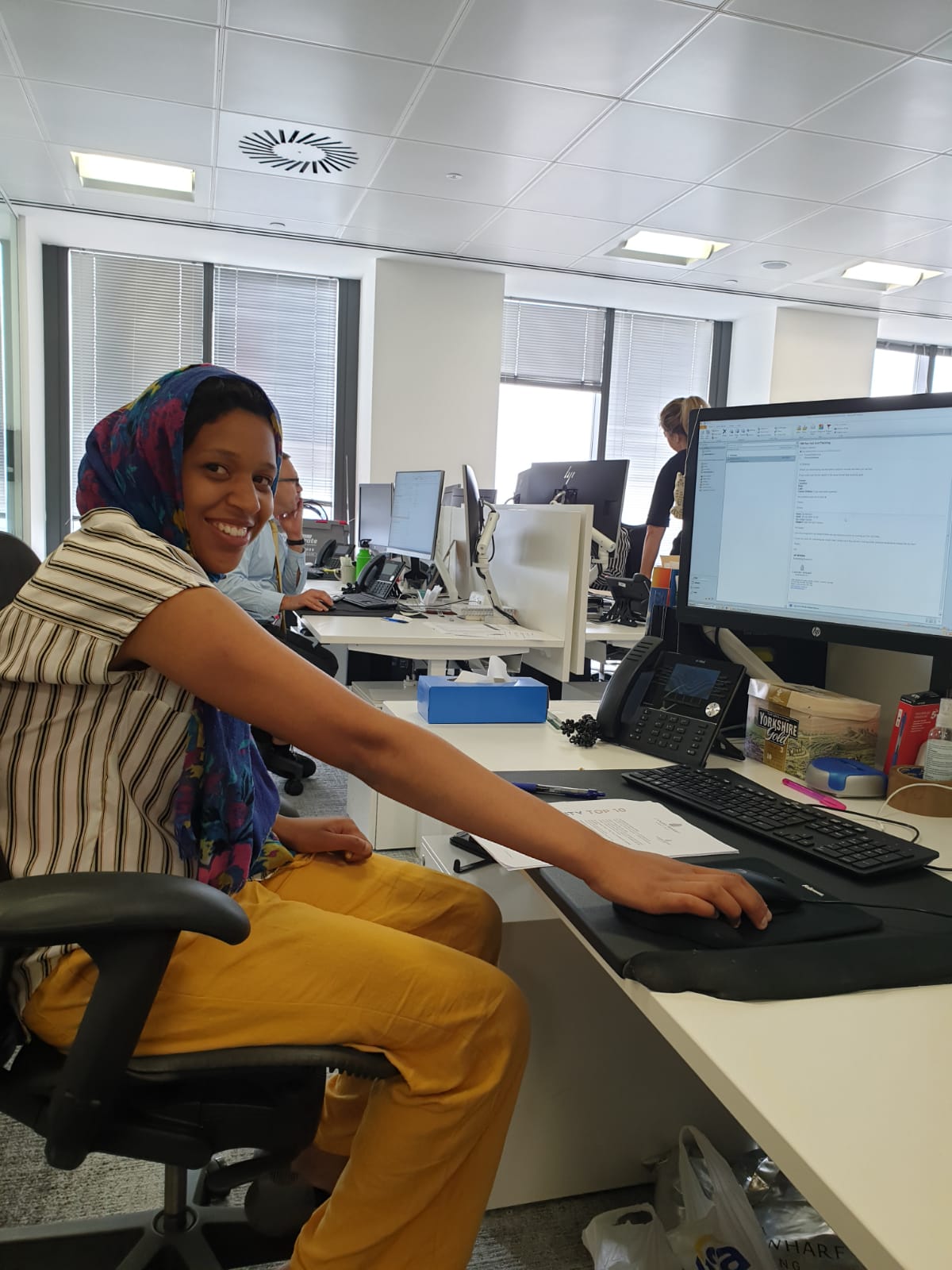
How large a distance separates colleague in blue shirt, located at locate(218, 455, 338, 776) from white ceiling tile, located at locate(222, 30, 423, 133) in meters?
1.52

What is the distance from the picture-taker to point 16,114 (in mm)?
3971

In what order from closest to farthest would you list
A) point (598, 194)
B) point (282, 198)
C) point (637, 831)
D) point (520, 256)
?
point (637, 831), point (598, 194), point (282, 198), point (520, 256)

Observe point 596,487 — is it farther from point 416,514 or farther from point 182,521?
point 182,521

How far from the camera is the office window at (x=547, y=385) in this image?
6691 millimetres

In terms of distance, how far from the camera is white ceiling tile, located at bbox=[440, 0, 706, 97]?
9.84 feet

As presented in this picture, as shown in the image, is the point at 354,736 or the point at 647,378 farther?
the point at 647,378

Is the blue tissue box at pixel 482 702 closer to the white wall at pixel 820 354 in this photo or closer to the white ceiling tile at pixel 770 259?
the white ceiling tile at pixel 770 259

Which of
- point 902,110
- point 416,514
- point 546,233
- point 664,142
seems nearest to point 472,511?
point 416,514

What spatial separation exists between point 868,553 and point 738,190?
395 centimetres

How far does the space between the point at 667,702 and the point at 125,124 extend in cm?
401

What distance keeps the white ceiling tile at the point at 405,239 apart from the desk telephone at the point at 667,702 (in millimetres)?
4513

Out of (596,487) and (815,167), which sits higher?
(815,167)

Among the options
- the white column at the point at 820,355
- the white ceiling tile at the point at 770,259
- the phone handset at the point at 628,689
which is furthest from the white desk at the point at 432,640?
the white column at the point at 820,355

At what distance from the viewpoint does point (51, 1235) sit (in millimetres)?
1190
